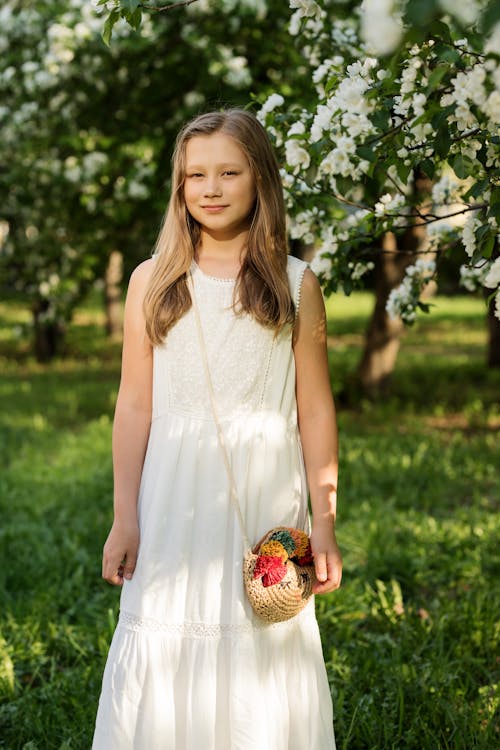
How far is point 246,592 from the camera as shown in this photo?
80.6 inches

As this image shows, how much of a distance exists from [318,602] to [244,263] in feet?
6.54

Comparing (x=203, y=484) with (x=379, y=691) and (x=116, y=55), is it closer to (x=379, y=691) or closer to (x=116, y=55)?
(x=379, y=691)

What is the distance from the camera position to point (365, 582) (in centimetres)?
395

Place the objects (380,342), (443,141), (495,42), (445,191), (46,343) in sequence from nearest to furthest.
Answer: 1. (495,42)
2. (443,141)
3. (445,191)
4. (380,342)
5. (46,343)

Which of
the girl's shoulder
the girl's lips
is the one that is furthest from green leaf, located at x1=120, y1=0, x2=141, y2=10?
the girl's shoulder

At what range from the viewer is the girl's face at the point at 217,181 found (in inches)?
83.6

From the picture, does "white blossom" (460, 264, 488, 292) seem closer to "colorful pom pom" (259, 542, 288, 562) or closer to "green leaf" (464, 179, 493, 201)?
"green leaf" (464, 179, 493, 201)

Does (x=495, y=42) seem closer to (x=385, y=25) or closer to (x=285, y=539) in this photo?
(x=385, y=25)

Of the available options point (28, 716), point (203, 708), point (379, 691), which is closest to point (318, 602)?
point (379, 691)

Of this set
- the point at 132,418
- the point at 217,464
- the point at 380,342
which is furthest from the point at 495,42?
the point at 380,342

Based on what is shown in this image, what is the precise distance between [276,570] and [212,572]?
0.18 metres

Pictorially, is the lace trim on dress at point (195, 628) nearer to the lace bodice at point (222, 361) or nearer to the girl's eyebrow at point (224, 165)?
the lace bodice at point (222, 361)

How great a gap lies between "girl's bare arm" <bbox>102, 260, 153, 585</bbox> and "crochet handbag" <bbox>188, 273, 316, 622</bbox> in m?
0.22

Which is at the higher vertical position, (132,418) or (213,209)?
(213,209)
